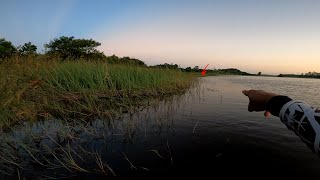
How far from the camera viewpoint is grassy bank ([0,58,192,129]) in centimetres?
711

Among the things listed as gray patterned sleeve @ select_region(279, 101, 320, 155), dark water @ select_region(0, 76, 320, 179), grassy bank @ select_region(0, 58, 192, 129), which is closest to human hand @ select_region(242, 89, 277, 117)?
gray patterned sleeve @ select_region(279, 101, 320, 155)

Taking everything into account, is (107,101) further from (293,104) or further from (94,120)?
(293,104)

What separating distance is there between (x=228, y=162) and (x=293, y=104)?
3.03m

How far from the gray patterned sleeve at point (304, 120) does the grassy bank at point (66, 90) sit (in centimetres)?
563

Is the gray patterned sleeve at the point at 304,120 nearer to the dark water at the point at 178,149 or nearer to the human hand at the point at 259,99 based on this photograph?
the human hand at the point at 259,99

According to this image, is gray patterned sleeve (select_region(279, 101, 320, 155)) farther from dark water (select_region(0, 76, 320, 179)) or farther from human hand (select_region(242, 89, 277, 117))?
dark water (select_region(0, 76, 320, 179))

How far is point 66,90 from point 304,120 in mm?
9846

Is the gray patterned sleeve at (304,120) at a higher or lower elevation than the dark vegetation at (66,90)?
higher

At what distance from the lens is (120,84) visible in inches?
494

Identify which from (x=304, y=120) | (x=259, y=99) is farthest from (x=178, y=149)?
(x=304, y=120)

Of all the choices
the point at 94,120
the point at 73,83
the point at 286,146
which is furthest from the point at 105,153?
the point at 73,83

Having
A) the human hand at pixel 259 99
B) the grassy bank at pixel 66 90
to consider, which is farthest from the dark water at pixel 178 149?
the human hand at pixel 259 99

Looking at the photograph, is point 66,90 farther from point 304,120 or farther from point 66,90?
point 304,120

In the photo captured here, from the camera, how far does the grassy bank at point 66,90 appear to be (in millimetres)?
7109
